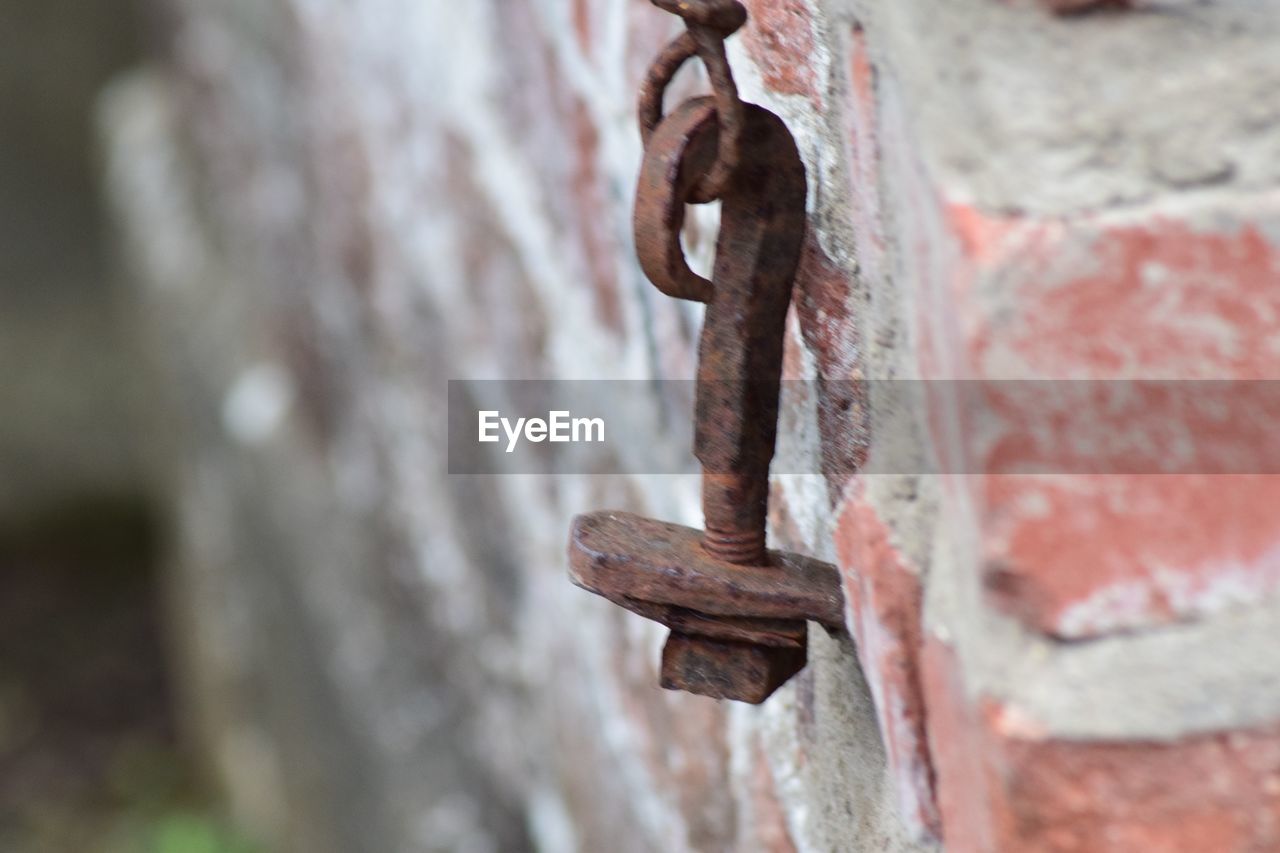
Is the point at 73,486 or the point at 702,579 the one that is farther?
the point at 73,486

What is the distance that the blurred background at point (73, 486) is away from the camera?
10.1 ft

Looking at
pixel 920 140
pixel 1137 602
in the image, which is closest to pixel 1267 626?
pixel 1137 602

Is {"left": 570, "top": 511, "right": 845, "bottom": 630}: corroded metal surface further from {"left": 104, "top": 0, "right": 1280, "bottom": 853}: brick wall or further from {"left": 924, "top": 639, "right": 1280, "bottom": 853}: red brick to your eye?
{"left": 924, "top": 639, "right": 1280, "bottom": 853}: red brick

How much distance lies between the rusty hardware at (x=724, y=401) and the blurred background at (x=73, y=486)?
2.72 metres

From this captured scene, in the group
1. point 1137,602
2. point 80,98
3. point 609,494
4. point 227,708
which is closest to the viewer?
point 1137,602

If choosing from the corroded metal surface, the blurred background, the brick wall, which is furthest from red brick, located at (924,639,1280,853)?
the blurred background

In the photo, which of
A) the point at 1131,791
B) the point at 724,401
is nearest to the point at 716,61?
the point at 724,401

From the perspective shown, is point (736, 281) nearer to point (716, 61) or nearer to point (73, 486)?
point (716, 61)

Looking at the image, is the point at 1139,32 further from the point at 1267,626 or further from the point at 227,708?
the point at 227,708

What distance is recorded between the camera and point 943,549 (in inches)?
15.7

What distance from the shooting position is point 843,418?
19.4 inches

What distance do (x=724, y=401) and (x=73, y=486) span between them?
330 cm

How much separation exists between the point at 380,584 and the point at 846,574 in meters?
1.36

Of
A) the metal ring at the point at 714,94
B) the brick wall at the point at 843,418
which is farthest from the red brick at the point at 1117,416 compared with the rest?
the metal ring at the point at 714,94
